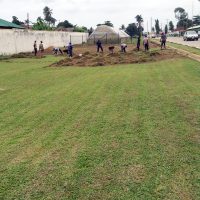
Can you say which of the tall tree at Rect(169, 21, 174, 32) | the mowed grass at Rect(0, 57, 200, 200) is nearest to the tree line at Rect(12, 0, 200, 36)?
the tall tree at Rect(169, 21, 174, 32)

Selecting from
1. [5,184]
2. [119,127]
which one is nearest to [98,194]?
[5,184]

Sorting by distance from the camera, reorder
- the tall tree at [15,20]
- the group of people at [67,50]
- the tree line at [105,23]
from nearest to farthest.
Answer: the group of people at [67,50], the tree line at [105,23], the tall tree at [15,20]

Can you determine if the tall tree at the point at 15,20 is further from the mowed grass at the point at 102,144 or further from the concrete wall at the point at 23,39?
the mowed grass at the point at 102,144

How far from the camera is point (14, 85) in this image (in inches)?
618

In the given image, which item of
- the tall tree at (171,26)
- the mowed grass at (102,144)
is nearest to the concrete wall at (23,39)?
the mowed grass at (102,144)

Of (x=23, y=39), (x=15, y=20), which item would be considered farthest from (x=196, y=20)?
(x=23, y=39)

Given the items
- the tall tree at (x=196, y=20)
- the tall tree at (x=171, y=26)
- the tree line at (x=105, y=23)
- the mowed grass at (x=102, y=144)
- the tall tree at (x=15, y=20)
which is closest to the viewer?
the mowed grass at (x=102, y=144)

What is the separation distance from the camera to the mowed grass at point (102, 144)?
4926 millimetres

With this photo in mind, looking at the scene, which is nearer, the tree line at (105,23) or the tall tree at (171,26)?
the tree line at (105,23)

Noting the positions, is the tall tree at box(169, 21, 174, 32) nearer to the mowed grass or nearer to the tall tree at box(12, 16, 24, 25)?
the tall tree at box(12, 16, 24, 25)

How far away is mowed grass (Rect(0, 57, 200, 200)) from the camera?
194 inches

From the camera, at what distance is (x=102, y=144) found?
6727 mm

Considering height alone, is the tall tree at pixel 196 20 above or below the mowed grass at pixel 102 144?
above

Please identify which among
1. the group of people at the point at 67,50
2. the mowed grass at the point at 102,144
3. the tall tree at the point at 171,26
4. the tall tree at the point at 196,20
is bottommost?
the mowed grass at the point at 102,144
